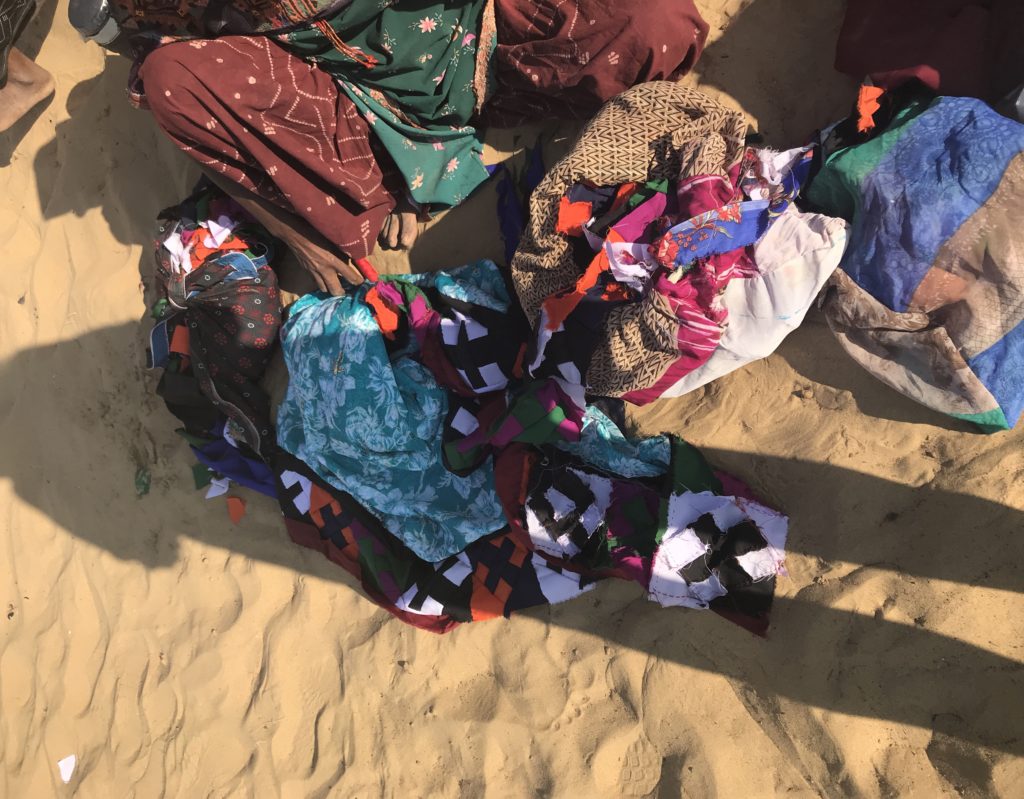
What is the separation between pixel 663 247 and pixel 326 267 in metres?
1.24

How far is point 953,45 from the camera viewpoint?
1652 mm

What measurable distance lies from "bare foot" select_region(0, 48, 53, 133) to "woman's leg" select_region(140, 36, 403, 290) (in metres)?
1.41

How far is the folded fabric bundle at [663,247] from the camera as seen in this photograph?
5.13 feet

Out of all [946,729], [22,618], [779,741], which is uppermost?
[946,729]

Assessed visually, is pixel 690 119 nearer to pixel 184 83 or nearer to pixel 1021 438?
pixel 1021 438

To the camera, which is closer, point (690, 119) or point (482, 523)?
point (690, 119)

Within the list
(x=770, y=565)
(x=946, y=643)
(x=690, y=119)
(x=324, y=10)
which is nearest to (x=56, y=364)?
(x=324, y=10)

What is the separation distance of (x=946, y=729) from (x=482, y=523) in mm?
1349

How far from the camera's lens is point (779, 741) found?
174 centimetres

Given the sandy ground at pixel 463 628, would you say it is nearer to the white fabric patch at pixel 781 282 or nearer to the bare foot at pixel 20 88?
the bare foot at pixel 20 88

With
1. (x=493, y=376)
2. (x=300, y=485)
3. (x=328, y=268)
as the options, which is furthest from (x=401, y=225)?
(x=300, y=485)

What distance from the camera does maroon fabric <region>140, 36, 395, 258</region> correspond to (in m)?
1.77

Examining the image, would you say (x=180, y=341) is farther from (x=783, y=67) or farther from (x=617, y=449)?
(x=783, y=67)

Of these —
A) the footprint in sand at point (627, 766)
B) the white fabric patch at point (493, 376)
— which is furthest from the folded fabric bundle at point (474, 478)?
the footprint in sand at point (627, 766)
